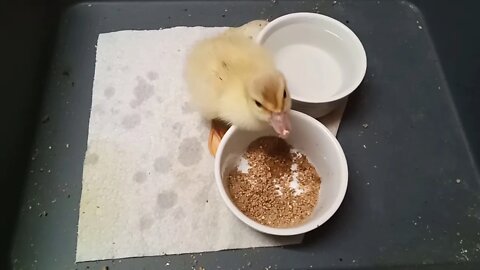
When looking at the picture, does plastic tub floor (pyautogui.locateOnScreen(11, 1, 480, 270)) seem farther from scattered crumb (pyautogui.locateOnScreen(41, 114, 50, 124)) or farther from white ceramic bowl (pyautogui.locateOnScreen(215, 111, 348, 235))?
white ceramic bowl (pyautogui.locateOnScreen(215, 111, 348, 235))

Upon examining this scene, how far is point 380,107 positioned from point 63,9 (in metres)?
0.88

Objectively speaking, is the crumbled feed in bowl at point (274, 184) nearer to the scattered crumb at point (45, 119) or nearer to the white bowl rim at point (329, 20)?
the white bowl rim at point (329, 20)

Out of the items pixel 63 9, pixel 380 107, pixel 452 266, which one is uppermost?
pixel 63 9

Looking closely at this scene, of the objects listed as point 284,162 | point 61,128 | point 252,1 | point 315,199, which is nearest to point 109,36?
point 61,128

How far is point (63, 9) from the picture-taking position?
1.49 meters

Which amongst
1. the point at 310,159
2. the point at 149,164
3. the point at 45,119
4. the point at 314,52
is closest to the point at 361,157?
the point at 310,159

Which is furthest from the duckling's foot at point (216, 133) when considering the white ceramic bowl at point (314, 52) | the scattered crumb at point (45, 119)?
the scattered crumb at point (45, 119)

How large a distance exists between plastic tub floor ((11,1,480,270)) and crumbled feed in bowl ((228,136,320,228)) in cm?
7

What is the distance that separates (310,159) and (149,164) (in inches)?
14.5

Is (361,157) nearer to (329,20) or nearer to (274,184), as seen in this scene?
(274,184)

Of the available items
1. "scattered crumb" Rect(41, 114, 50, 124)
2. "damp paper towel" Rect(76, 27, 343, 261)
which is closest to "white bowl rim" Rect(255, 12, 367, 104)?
"damp paper towel" Rect(76, 27, 343, 261)

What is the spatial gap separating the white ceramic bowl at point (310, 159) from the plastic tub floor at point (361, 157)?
10cm

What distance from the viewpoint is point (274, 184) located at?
1229 mm

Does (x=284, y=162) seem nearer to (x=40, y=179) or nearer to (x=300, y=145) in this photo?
(x=300, y=145)
